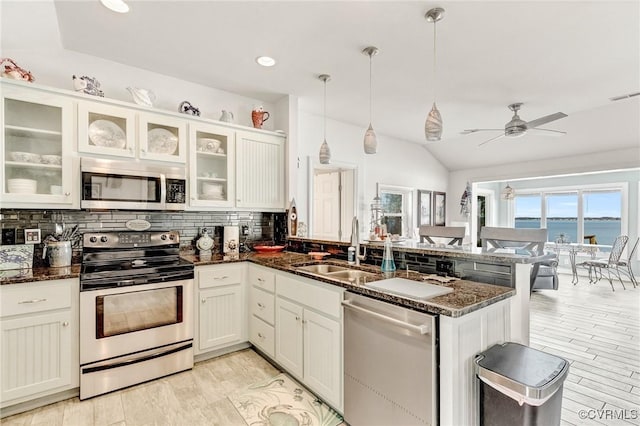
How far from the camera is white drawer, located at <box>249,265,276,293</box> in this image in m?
2.57

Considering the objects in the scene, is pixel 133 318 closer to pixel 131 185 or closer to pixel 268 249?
pixel 131 185

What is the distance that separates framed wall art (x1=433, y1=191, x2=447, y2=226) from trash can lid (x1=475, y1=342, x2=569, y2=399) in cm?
553

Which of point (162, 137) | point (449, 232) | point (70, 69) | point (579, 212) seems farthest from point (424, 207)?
point (70, 69)

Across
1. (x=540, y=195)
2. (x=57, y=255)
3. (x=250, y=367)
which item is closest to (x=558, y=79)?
(x=250, y=367)

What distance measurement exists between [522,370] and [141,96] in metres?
3.33

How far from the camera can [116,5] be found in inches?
81.5

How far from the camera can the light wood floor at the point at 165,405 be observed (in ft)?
6.45

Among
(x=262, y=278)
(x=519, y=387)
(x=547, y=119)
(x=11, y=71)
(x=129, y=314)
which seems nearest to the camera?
(x=519, y=387)

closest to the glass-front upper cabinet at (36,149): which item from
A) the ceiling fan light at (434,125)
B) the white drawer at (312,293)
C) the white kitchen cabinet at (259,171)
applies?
the white kitchen cabinet at (259,171)

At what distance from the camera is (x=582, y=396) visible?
223 cm

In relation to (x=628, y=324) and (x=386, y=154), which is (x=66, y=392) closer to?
(x=386, y=154)

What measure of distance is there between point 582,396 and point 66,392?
368 centimetres

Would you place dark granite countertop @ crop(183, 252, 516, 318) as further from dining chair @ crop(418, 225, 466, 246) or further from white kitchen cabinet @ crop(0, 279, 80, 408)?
dining chair @ crop(418, 225, 466, 246)

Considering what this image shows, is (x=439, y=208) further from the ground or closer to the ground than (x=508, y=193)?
closer to the ground
